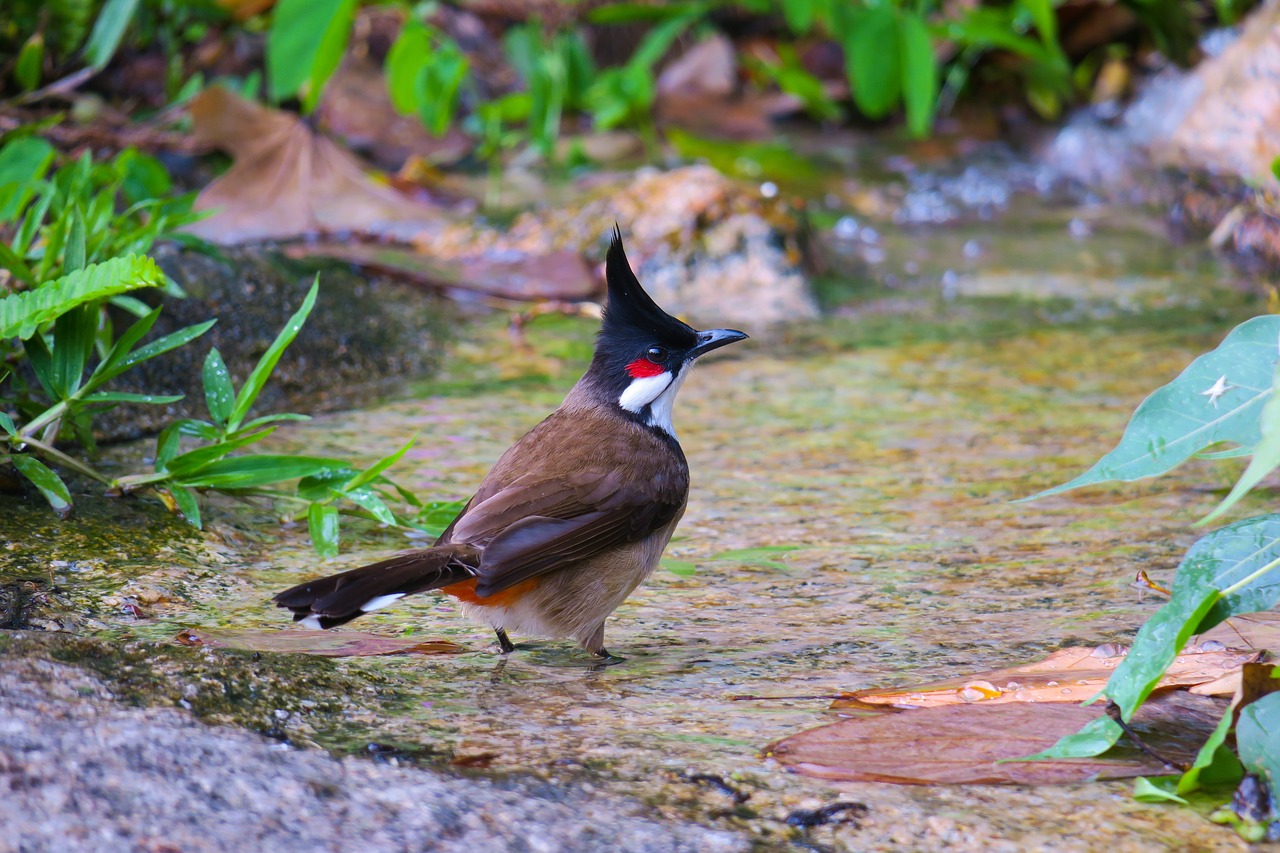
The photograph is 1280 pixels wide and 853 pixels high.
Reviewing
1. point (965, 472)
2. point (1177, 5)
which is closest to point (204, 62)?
point (965, 472)

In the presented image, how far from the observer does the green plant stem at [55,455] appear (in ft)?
8.76


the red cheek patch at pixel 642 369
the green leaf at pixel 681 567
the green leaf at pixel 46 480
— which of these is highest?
the red cheek patch at pixel 642 369

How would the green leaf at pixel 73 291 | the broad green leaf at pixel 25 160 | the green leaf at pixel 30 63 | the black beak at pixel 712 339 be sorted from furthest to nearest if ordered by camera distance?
1. the green leaf at pixel 30 63
2. the broad green leaf at pixel 25 160
3. the black beak at pixel 712 339
4. the green leaf at pixel 73 291

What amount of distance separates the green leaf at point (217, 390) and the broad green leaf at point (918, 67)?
5115 millimetres

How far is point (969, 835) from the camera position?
1627mm

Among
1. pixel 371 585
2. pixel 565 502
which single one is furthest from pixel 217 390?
pixel 371 585

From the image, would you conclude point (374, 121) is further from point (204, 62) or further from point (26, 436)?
point (26, 436)

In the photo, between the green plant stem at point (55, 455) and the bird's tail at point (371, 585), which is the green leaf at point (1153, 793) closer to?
the bird's tail at point (371, 585)

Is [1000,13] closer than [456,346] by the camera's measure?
No

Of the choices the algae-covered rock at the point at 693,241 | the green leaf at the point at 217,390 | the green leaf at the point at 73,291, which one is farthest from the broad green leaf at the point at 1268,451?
the algae-covered rock at the point at 693,241

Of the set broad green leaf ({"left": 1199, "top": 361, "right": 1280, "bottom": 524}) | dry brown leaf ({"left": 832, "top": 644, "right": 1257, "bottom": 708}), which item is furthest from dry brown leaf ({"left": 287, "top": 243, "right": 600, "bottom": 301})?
broad green leaf ({"left": 1199, "top": 361, "right": 1280, "bottom": 524})

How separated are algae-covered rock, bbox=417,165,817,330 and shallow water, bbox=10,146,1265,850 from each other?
1.21 ft

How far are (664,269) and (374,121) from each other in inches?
114

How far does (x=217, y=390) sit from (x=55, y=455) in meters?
0.37
